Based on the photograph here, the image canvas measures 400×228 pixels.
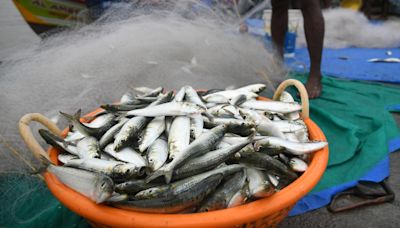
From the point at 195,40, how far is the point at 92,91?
4.12 ft

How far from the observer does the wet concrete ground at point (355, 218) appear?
1945 millimetres

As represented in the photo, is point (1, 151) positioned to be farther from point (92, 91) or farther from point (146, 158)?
point (146, 158)

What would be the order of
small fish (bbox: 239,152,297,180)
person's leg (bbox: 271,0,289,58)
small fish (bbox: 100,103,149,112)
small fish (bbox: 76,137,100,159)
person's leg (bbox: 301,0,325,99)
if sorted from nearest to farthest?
1. small fish (bbox: 239,152,297,180)
2. small fish (bbox: 76,137,100,159)
3. small fish (bbox: 100,103,149,112)
4. person's leg (bbox: 301,0,325,99)
5. person's leg (bbox: 271,0,289,58)

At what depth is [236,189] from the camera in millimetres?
1214

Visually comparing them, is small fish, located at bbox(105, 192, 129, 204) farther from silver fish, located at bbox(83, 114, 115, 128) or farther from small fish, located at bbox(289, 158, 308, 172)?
small fish, located at bbox(289, 158, 308, 172)

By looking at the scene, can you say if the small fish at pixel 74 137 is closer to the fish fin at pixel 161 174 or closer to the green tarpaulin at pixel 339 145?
the green tarpaulin at pixel 339 145

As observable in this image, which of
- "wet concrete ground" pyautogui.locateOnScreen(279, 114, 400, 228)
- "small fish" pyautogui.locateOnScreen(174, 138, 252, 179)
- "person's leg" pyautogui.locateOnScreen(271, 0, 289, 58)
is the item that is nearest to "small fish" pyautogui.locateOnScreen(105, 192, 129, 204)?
"small fish" pyautogui.locateOnScreen(174, 138, 252, 179)

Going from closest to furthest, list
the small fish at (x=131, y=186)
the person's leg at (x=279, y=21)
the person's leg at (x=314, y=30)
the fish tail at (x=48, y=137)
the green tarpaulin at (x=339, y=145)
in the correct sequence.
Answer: the small fish at (x=131, y=186)
the fish tail at (x=48, y=137)
the green tarpaulin at (x=339, y=145)
the person's leg at (x=314, y=30)
the person's leg at (x=279, y=21)

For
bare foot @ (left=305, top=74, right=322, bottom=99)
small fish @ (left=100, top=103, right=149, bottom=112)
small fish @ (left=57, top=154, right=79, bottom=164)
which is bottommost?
bare foot @ (left=305, top=74, right=322, bottom=99)

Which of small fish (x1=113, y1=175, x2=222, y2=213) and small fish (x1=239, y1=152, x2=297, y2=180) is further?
small fish (x1=239, y1=152, x2=297, y2=180)

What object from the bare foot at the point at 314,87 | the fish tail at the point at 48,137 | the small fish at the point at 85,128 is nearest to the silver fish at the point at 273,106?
the small fish at the point at 85,128

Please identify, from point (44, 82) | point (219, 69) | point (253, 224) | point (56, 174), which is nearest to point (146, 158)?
point (56, 174)

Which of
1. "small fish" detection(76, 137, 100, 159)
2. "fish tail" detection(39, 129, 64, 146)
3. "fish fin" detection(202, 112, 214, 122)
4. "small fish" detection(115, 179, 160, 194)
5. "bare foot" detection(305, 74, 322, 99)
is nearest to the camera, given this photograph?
"small fish" detection(115, 179, 160, 194)

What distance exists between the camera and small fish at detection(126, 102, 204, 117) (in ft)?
5.16
